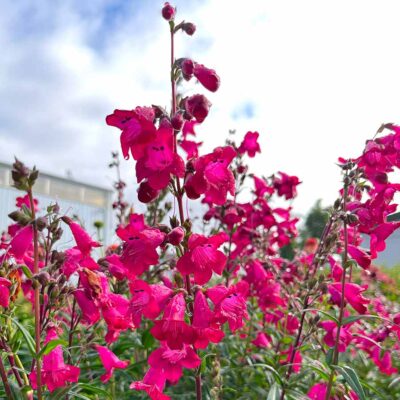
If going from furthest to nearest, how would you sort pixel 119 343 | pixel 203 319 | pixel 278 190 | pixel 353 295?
pixel 278 190 < pixel 119 343 < pixel 353 295 < pixel 203 319

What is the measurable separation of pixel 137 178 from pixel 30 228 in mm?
447

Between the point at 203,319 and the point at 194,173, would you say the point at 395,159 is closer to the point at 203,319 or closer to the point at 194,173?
the point at 194,173

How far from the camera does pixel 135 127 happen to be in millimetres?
1633

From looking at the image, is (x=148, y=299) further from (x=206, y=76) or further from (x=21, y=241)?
(x=206, y=76)

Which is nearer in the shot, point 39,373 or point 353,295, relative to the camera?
point 39,373

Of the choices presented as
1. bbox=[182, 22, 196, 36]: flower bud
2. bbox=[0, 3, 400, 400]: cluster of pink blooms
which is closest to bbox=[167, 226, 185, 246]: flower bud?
bbox=[0, 3, 400, 400]: cluster of pink blooms

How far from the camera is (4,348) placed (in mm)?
1822

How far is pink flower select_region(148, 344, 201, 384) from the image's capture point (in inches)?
64.5

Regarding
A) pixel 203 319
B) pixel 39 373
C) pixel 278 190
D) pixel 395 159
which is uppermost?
pixel 278 190

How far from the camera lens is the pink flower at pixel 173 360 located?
64.5 inches

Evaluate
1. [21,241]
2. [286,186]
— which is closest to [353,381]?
[21,241]

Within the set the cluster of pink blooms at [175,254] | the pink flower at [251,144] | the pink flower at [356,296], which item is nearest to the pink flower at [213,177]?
the cluster of pink blooms at [175,254]

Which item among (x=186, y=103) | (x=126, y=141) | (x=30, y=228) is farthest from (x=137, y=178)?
(x=30, y=228)

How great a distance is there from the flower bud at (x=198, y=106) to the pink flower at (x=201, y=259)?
43cm
